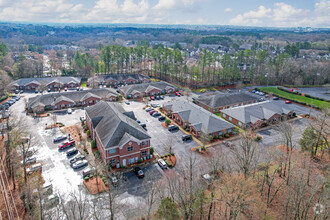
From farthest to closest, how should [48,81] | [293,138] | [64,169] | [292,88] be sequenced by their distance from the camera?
1. [292,88]
2. [48,81]
3. [293,138]
4. [64,169]

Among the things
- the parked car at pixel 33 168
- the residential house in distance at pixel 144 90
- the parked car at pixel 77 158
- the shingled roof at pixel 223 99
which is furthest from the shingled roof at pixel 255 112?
the parked car at pixel 33 168

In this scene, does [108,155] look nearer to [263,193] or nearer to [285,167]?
[263,193]

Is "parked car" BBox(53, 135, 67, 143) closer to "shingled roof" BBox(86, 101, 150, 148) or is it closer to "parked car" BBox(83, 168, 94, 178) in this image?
"shingled roof" BBox(86, 101, 150, 148)

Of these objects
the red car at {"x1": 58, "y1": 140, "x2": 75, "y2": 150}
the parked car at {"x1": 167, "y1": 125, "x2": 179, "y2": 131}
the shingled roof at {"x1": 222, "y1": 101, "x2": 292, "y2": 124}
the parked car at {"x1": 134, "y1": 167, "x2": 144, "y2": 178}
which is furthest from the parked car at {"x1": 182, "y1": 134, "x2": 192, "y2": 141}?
the red car at {"x1": 58, "y1": 140, "x2": 75, "y2": 150}

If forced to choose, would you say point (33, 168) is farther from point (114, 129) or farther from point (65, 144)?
point (114, 129)

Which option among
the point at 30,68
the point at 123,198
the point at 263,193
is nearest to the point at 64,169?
the point at 123,198

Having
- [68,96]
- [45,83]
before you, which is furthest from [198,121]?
[45,83]
